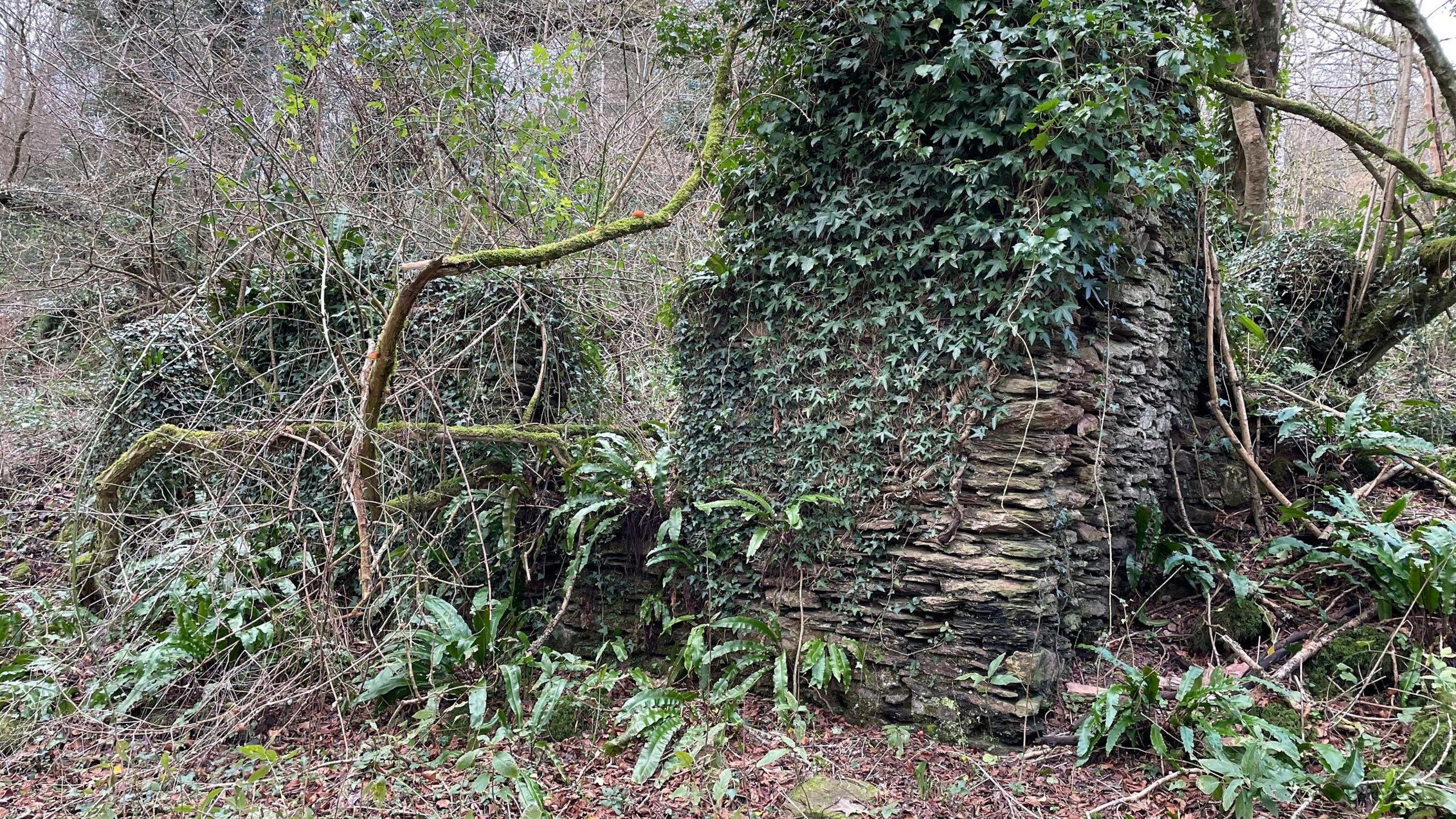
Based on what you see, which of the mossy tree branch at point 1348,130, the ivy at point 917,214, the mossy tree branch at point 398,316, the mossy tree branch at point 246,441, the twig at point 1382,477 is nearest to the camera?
the ivy at point 917,214

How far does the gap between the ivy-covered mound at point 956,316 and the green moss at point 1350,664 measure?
1027 millimetres

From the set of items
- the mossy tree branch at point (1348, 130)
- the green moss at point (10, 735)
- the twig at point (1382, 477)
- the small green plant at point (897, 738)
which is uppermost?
the mossy tree branch at point (1348, 130)

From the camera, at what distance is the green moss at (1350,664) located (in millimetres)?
3711

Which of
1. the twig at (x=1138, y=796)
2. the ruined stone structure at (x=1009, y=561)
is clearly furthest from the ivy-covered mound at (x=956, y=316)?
the twig at (x=1138, y=796)

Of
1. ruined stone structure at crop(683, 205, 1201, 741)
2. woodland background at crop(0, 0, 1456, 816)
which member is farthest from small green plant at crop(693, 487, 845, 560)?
ruined stone structure at crop(683, 205, 1201, 741)

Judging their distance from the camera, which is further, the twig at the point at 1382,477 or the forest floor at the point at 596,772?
the twig at the point at 1382,477

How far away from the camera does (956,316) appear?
154 inches

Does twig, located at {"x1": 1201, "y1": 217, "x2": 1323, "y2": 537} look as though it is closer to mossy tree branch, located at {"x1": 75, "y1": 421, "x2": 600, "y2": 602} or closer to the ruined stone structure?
the ruined stone structure

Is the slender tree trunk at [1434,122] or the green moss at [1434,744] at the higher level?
the slender tree trunk at [1434,122]

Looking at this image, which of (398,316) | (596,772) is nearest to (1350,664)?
(596,772)

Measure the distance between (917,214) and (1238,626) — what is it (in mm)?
3009

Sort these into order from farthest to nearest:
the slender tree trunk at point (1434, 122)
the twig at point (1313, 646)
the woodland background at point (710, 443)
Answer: the slender tree trunk at point (1434, 122), the twig at point (1313, 646), the woodland background at point (710, 443)

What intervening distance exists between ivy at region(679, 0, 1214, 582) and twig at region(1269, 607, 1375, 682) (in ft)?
6.52

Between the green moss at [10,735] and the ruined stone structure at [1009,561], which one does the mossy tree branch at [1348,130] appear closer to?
the ruined stone structure at [1009,561]
